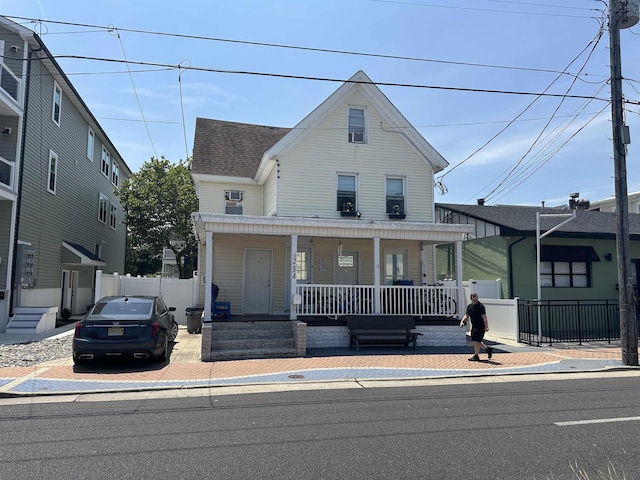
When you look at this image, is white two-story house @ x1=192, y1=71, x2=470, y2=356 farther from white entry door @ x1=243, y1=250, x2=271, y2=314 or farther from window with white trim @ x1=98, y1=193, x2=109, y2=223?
window with white trim @ x1=98, y1=193, x2=109, y2=223

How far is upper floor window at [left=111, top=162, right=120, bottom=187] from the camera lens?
28.3 m

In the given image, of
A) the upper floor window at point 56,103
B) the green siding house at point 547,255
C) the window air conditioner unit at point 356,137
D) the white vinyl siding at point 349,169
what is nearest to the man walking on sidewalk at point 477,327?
the green siding house at point 547,255

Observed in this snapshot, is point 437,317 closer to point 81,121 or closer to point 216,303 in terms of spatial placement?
point 216,303

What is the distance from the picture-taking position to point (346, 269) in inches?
642

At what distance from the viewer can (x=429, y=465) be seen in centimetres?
442

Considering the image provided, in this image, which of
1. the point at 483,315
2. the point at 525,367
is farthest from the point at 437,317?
the point at 525,367

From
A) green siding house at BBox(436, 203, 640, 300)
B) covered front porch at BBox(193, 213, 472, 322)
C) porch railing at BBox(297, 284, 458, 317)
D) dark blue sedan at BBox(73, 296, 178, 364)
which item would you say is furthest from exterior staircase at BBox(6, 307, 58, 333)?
green siding house at BBox(436, 203, 640, 300)

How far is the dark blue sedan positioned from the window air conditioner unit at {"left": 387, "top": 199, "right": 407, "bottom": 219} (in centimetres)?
939

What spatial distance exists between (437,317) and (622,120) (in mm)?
7089

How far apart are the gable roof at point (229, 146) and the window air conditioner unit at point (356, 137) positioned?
158 inches

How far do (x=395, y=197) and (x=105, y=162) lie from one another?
18570 millimetres

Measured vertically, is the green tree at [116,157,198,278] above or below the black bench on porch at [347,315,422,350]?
above

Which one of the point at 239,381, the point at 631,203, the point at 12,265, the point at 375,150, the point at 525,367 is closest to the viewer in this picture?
the point at 239,381

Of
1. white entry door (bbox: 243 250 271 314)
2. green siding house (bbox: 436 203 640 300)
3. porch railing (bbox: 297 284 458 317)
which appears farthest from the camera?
green siding house (bbox: 436 203 640 300)
